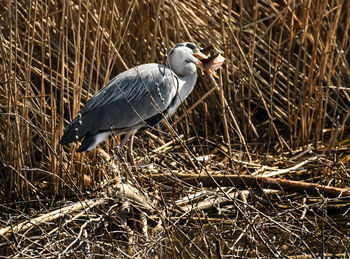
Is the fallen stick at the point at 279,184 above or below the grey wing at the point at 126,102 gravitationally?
below

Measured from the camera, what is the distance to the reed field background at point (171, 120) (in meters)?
3.49

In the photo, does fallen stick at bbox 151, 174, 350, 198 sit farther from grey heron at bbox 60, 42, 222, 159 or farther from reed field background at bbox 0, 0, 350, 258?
grey heron at bbox 60, 42, 222, 159

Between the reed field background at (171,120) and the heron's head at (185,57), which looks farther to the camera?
the heron's head at (185,57)

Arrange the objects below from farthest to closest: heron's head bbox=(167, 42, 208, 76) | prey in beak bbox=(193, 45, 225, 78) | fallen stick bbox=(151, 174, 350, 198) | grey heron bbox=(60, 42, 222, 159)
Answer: heron's head bbox=(167, 42, 208, 76) → prey in beak bbox=(193, 45, 225, 78) → grey heron bbox=(60, 42, 222, 159) → fallen stick bbox=(151, 174, 350, 198)

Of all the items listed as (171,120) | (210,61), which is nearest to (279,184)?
(171,120)

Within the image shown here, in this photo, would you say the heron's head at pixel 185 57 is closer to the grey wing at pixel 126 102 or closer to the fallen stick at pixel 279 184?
the grey wing at pixel 126 102

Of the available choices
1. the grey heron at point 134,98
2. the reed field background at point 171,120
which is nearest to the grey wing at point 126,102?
the grey heron at point 134,98

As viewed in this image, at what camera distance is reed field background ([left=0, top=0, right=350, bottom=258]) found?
11.5ft

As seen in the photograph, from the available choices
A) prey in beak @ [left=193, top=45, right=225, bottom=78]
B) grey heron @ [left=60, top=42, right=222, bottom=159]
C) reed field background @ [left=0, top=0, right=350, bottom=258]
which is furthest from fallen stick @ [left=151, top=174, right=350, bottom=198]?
prey in beak @ [left=193, top=45, right=225, bottom=78]

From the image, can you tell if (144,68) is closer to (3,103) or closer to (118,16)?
(118,16)

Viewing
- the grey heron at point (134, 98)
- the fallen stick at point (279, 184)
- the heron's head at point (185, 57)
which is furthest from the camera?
the heron's head at point (185, 57)

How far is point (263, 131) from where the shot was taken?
516 centimetres

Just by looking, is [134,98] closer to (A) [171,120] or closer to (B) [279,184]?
(A) [171,120]

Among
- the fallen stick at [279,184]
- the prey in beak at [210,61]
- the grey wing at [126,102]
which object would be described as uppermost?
the prey in beak at [210,61]
